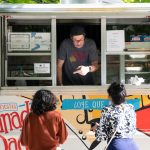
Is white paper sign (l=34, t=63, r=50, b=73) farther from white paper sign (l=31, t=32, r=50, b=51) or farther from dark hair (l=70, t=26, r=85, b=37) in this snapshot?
dark hair (l=70, t=26, r=85, b=37)

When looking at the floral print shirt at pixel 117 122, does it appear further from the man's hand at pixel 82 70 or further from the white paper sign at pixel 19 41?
the white paper sign at pixel 19 41

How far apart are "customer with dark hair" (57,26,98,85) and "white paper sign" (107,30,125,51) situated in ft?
0.76

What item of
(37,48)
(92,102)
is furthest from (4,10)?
(92,102)

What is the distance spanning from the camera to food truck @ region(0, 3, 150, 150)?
20.6 ft

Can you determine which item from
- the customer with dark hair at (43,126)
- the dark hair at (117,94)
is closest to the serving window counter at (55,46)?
the dark hair at (117,94)

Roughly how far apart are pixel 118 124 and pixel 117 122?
25 mm

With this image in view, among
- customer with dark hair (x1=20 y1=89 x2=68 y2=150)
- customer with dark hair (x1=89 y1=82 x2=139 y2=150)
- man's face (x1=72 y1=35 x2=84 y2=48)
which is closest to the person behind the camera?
customer with dark hair (x1=20 y1=89 x2=68 y2=150)

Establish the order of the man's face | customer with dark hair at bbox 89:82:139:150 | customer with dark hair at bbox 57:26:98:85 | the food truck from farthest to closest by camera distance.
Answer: the man's face < customer with dark hair at bbox 57:26:98:85 < the food truck < customer with dark hair at bbox 89:82:139:150

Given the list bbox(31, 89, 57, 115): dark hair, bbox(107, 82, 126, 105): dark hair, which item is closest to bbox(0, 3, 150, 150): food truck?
bbox(107, 82, 126, 105): dark hair

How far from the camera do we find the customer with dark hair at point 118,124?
5074 millimetres

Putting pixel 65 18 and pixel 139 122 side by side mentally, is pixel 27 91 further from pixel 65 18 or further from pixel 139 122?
pixel 139 122

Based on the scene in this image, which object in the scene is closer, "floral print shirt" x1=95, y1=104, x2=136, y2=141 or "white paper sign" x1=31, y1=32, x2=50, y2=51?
"floral print shirt" x1=95, y1=104, x2=136, y2=141

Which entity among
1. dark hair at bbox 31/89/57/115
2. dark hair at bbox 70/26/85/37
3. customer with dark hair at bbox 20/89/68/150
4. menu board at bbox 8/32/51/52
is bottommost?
customer with dark hair at bbox 20/89/68/150

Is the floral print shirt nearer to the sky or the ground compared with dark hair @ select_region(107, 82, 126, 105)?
nearer to the ground
